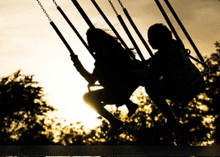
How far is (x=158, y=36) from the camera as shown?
3.04 m

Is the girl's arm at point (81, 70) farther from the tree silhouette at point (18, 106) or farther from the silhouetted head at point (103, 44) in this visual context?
the tree silhouette at point (18, 106)

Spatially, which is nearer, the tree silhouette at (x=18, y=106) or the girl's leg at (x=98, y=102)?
the girl's leg at (x=98, y=102)

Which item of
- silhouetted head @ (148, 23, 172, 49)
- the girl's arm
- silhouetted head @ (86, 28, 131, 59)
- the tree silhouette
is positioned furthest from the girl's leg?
the tree silhouette

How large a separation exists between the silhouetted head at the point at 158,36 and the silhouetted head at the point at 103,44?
1.04 ft

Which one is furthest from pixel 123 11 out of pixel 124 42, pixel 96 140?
pixel 96 140

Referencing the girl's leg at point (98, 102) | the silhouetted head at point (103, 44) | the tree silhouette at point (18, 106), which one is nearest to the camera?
the silhouetted head at point (103, 44)

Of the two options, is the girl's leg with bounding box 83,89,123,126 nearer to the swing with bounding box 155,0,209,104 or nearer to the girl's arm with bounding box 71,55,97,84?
the girl's arm with bounding box 71,55,97,84

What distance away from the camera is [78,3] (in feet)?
10.4

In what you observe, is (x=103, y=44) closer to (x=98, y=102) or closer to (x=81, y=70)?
(x=81, y=70)

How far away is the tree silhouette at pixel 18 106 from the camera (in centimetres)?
1706

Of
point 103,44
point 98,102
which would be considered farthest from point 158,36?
point 98,102

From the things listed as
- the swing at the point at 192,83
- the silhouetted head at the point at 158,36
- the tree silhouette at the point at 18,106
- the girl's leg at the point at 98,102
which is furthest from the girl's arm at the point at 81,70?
the tree silhouette at the point at 18,106

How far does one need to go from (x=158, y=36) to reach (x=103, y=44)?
0.54m

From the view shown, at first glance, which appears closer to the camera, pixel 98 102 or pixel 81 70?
pixel 81 70
